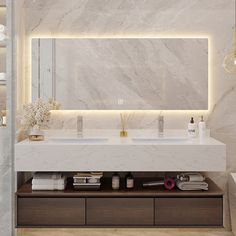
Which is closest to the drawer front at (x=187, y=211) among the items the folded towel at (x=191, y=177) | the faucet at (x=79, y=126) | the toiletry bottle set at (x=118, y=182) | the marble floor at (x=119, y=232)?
the folded towel at (x=191, y=177)

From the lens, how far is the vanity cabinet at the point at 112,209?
314 centimetres

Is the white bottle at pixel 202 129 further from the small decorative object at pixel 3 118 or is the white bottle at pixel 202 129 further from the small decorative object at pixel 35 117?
the small decorative object at pixel 3 118

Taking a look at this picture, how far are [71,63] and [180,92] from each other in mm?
1068

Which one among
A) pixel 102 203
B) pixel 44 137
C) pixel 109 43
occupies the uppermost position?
pixel 109 43

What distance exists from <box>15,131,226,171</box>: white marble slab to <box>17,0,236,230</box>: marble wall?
2.15 ft

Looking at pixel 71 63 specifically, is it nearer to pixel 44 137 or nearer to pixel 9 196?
pixel 44 137

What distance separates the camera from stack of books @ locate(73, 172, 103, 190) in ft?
10.6

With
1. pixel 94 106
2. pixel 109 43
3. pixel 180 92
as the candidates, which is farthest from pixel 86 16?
pixel 180 92

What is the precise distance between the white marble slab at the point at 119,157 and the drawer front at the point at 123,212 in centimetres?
30

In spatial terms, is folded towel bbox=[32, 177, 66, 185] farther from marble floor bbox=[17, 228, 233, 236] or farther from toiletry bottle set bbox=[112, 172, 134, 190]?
marble floor bbox=[17, 228, 233, 236]

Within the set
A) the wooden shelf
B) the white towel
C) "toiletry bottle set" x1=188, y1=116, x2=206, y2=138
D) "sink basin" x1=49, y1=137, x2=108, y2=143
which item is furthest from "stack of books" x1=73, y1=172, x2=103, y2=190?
the white towel

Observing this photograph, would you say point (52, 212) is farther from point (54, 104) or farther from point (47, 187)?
point (54, 104)

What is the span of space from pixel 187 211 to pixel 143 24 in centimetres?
176

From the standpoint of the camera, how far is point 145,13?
12.0ft
